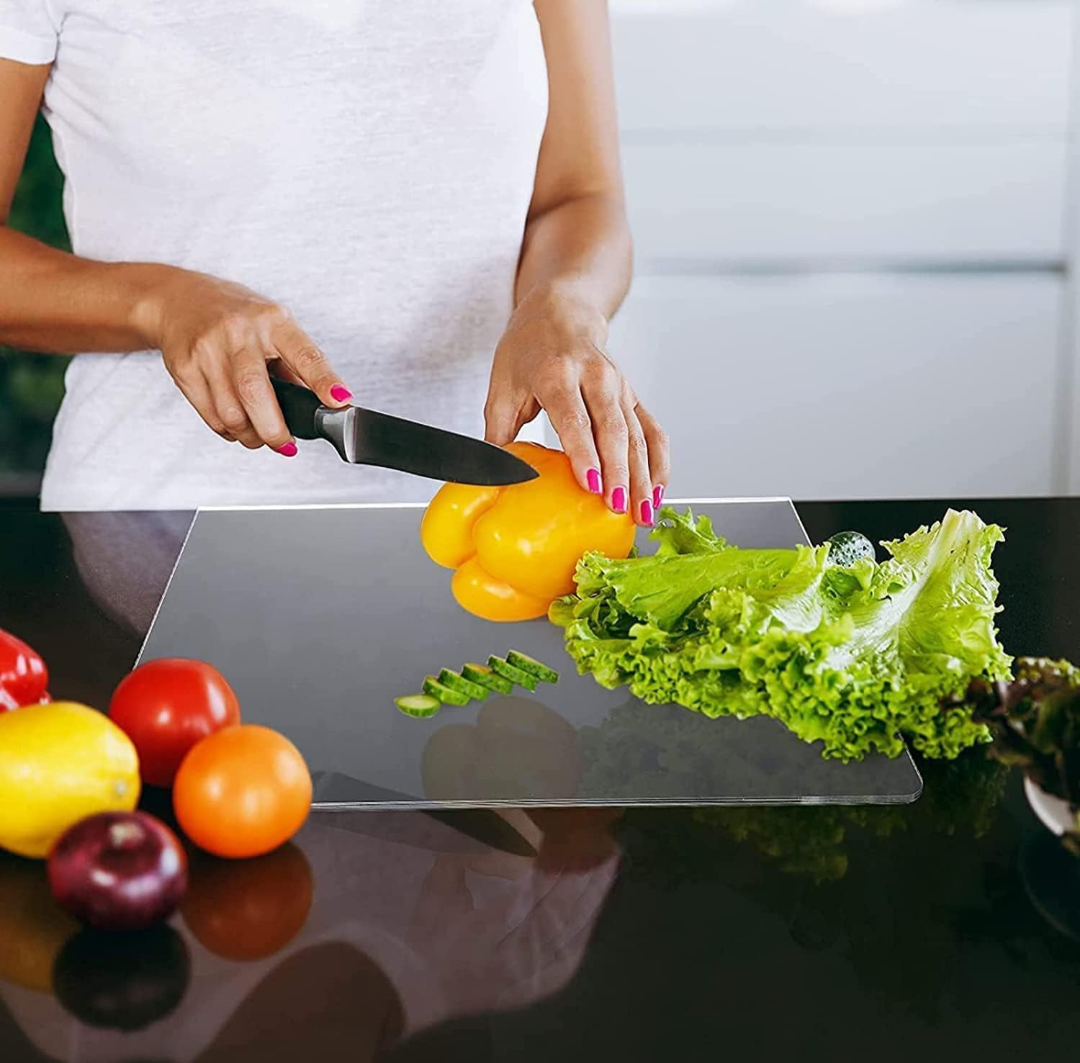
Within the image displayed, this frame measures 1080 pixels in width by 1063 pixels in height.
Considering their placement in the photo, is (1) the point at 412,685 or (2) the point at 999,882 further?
(1) the point at 412,685

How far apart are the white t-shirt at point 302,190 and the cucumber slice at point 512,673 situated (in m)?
0.47

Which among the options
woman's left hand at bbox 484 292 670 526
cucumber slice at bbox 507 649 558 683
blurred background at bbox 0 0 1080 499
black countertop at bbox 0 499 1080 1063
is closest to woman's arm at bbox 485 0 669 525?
woman's left hand at bbox 484 292 670 526

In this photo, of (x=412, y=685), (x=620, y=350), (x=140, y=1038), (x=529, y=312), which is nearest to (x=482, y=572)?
(x=412, y=685)

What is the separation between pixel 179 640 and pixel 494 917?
43 centimetres

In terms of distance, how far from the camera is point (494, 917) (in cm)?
71

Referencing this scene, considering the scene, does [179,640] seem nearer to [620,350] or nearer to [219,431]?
[219,431]

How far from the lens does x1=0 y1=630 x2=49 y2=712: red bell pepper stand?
2.68ft

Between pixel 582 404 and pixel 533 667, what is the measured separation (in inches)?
8.1

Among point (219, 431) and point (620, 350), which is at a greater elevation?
point (219, 431)

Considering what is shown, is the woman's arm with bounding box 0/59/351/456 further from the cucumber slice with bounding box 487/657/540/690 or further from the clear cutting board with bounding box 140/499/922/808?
the cucumber slice with bounding box 487/657/540/690

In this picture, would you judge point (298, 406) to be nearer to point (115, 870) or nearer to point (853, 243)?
point (115, 870)

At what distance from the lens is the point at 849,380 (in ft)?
8.70

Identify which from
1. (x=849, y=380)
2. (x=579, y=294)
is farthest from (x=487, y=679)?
(x=849, y=380)

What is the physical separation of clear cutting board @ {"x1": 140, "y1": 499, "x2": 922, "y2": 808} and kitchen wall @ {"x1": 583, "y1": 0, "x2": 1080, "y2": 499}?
1.40m
